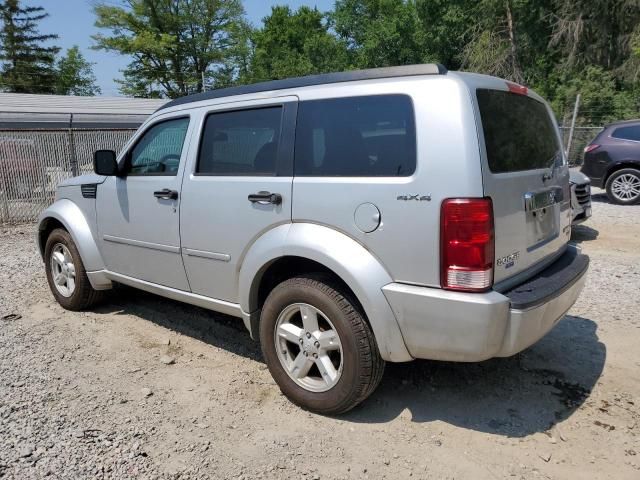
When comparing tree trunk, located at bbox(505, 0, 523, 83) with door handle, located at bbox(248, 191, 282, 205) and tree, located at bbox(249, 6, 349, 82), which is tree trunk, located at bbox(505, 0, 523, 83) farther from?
door handle, located at bbox(248, 191, 282, 205)

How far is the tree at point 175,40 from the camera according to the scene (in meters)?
41.0

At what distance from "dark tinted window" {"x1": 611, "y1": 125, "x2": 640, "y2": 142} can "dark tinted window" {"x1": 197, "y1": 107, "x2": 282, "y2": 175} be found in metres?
9.09

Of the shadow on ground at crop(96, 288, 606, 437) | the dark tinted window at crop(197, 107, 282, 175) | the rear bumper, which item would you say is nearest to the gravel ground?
the shadow on ground at crop(96, 288, 606, 437)

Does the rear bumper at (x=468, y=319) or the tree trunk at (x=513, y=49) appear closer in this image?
the rear bumper at (x=468, y=319)

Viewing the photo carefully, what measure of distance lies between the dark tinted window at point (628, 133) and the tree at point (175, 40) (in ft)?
120

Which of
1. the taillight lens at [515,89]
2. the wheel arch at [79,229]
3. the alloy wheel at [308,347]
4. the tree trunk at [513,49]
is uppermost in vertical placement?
the tree trunk at [513,49]

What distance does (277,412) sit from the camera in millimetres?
3273

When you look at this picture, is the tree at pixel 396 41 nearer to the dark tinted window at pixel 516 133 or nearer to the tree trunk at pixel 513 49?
the tree trunk at pixel 513 49

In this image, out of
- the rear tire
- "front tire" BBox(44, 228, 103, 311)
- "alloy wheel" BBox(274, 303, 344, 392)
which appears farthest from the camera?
the rear tire

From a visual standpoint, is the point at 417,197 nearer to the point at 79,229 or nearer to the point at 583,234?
the point at 79,229

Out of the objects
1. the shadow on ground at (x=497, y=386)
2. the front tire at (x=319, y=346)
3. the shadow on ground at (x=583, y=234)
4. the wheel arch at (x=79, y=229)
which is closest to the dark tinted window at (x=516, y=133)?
the front tire at (x=319, y=346)

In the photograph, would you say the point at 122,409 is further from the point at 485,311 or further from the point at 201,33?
the point at 201,33

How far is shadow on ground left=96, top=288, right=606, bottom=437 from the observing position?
3.17 meters

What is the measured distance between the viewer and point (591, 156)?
34.0 ft
